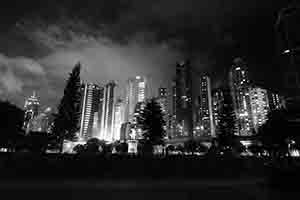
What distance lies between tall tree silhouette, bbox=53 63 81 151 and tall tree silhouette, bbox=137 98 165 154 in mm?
13019

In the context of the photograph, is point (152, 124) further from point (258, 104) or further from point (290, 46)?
point (258, 104)

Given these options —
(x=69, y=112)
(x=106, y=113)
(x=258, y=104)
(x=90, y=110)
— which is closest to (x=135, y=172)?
(x=69, y=112)

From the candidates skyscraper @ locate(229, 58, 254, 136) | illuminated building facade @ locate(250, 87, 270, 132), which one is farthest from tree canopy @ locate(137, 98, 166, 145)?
illuminated building facade @ locate(250, 87, 270, 132)

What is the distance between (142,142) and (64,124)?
15.3 metres

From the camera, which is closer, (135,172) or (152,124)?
(135,172)

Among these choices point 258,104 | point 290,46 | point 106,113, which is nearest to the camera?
point 290,46

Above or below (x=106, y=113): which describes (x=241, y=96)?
above

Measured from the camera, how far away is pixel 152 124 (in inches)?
1396

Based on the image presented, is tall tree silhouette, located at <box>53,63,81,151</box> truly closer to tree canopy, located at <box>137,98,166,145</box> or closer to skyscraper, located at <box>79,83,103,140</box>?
tree canopy, located at <box>137,98,166,145</box>

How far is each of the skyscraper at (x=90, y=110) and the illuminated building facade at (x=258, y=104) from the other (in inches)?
5618

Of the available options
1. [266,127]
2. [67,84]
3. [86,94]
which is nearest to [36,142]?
[67,84]

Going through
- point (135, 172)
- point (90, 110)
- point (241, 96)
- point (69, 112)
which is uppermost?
point (241, 96)

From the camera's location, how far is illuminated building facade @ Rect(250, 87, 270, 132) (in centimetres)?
14288

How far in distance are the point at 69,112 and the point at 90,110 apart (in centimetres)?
15561
